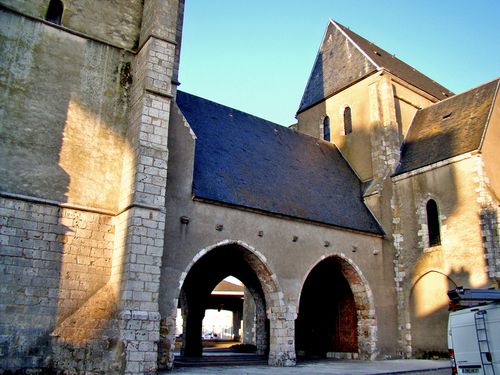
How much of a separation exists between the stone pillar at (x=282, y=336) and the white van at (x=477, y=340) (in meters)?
5.45

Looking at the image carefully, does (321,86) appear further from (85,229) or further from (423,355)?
(85,229)

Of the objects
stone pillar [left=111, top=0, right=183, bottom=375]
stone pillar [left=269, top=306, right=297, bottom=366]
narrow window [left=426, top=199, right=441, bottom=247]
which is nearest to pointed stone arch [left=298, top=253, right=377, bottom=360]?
stone pillar [left=269, top=306, right=297, bottom=366]

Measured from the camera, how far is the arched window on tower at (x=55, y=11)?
34.8 feet

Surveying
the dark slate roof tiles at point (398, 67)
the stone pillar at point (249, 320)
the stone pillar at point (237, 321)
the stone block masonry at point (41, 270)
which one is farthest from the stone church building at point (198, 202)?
the stone pillar at point (237, 321)

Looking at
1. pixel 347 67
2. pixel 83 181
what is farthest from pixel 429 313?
pixel 83 181

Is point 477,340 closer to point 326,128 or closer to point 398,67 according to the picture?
point 326,128

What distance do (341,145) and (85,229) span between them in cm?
Answer: 1229

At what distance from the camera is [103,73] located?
10.9 m

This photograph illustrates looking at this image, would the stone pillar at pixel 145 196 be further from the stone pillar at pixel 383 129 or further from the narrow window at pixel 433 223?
the narrow window at pixel 433 223

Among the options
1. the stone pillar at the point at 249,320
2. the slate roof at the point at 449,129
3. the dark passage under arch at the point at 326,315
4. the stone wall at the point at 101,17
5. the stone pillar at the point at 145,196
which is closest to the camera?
the stone pillar at the point at 145,196

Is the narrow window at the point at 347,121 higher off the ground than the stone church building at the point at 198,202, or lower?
higher

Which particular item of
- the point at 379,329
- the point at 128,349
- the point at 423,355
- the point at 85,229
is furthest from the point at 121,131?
the point at 423,355

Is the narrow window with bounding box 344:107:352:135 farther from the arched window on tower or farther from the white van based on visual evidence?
the white van

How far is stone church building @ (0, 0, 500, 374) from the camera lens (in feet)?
29.7
